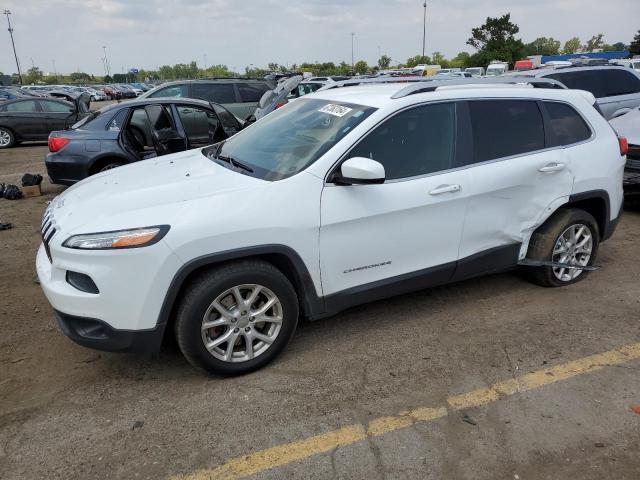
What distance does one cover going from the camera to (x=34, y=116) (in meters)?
14.6

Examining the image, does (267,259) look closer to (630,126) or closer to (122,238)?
(122,238)

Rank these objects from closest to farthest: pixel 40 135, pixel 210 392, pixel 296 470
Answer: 1. pixel 296 470
2. pixel 210 392
3. pixel 40 135

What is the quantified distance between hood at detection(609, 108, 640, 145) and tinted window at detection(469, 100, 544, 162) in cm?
335

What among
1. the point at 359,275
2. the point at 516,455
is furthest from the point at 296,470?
the point at 359,275

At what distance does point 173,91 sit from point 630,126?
26.7 ft

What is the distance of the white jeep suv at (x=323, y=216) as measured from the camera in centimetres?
285

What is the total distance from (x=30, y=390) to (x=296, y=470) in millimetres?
1766

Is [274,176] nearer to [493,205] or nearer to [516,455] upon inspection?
[493,205]

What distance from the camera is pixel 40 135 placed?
583 inches

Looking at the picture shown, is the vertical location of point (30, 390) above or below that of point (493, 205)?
below

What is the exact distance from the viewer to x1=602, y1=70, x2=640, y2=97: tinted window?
381 inches

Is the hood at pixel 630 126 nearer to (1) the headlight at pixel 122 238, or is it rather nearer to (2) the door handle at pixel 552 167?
Answer: (2) the door handle at pixel 552 167

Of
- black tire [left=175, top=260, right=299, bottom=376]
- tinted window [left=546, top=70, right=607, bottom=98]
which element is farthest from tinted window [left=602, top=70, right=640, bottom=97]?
black tire [left=175, top=260, right=299, bottom=376]

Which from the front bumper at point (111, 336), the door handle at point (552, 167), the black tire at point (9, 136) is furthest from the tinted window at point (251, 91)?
the front bumper at point (111, 336)
